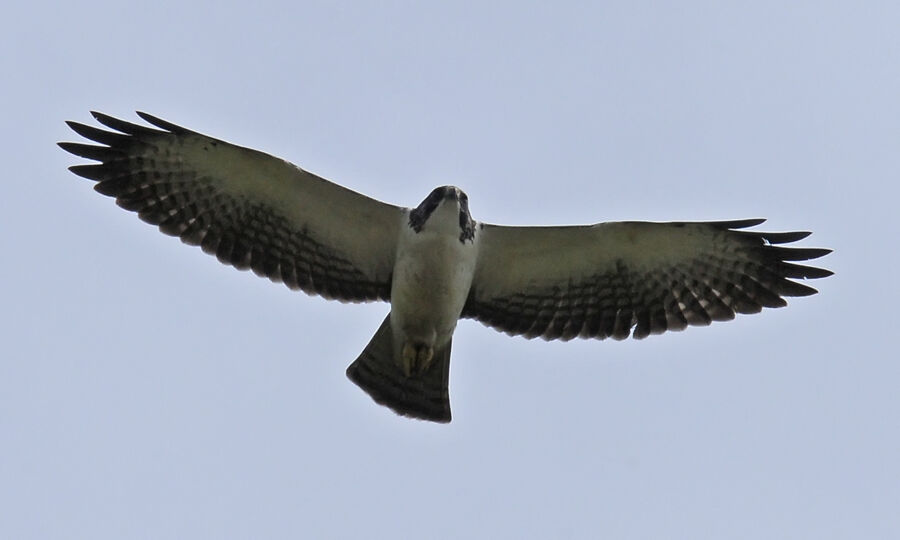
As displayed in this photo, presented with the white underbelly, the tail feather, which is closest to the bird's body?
the white underbelly

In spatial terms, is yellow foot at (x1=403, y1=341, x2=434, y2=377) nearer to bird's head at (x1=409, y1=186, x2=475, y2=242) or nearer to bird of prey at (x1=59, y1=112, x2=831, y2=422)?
bird of prey at (x1=59, y1=112, x2=831, y2=422)

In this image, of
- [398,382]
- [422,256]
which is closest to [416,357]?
[398,382]

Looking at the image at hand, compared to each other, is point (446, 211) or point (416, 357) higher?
point (446, 211)

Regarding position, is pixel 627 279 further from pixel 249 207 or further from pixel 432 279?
pixel 249 207

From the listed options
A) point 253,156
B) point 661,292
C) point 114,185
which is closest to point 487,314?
point 661,292

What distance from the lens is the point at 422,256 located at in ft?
42.4

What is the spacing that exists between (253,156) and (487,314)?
2.47 m

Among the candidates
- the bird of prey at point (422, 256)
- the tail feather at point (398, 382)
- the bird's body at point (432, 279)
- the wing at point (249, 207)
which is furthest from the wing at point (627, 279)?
the wing at point (249, 207)

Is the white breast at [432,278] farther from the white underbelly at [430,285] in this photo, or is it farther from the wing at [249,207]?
the wing at [249,207]

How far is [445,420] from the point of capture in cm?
1389

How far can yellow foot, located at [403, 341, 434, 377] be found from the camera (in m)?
13.4

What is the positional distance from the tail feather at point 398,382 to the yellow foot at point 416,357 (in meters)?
0.13

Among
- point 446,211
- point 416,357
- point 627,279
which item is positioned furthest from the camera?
point 627,279

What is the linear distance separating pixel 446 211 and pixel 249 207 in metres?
1.81
